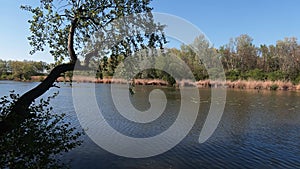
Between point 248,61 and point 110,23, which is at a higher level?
point 248,61

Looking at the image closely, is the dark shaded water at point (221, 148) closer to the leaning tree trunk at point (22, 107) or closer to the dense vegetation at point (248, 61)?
the leaning tree trunk at point (22, 107)

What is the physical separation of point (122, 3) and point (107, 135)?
7.32 metres

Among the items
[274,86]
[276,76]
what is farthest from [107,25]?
[276,76]

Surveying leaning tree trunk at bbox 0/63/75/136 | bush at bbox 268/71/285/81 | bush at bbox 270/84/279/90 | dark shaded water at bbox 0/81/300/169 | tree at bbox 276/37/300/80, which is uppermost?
tree at bbox 276/37/300/80

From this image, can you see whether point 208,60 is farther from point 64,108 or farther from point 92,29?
point 92,29

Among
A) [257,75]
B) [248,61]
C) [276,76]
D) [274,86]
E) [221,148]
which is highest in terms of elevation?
[248,61]

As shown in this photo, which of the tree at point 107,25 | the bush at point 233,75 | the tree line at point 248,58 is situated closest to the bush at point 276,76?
the tree line at point 248,58

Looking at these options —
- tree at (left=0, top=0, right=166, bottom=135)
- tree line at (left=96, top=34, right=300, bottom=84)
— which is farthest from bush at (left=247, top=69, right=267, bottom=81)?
tree at (left=0, top=0, right=166, bottom=135)

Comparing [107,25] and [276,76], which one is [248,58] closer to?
[276,76]

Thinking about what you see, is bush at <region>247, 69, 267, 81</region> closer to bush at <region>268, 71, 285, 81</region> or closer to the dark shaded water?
bush at <region>268, 71, 285, 81</region>

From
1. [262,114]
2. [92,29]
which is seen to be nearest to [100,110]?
[262,114]

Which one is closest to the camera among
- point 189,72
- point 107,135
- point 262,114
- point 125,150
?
point 125,150

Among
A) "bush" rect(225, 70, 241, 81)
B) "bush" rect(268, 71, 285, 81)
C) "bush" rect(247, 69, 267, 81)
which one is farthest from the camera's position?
"bush" rect(225, 70, 241, 81)

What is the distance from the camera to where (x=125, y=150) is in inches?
344
